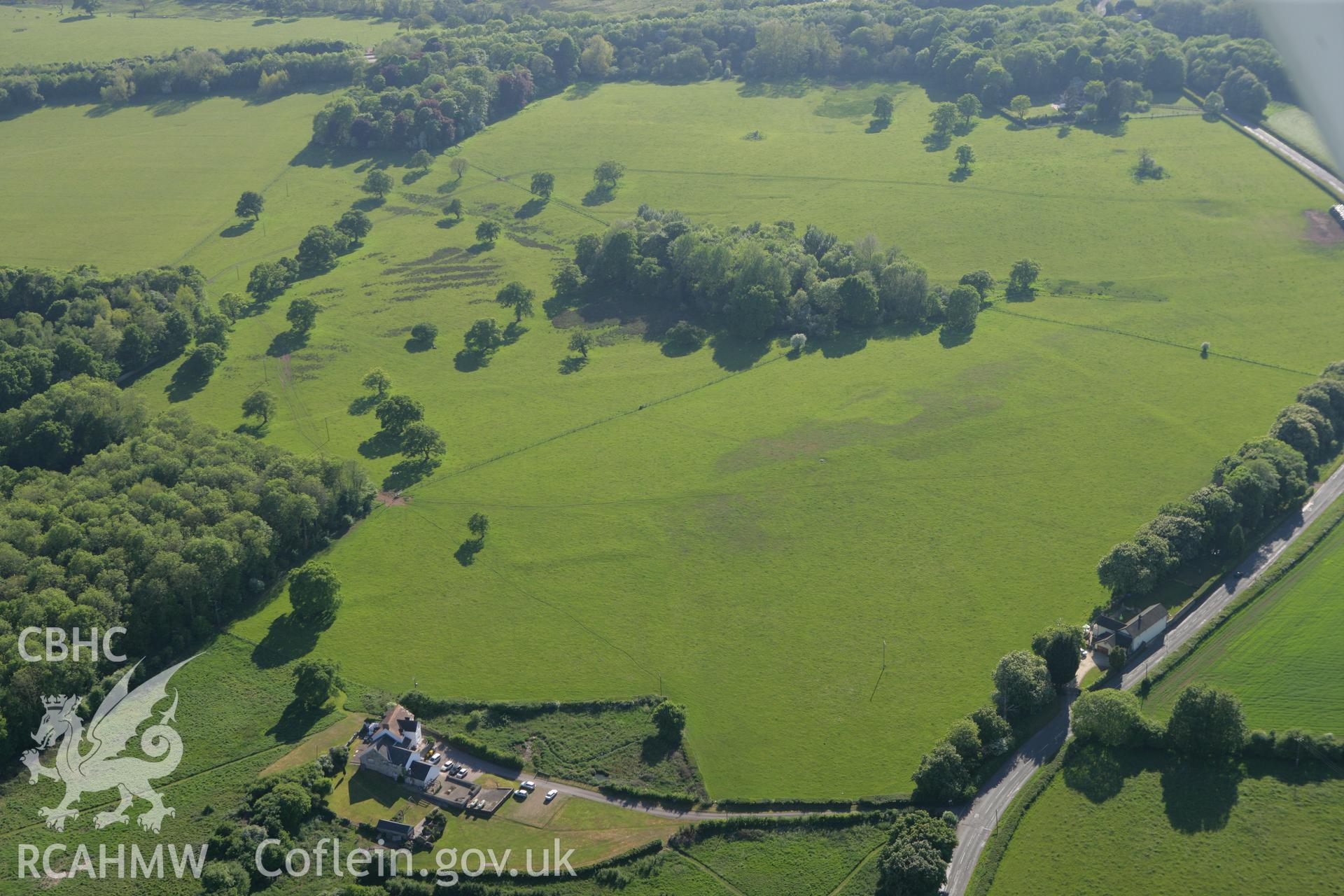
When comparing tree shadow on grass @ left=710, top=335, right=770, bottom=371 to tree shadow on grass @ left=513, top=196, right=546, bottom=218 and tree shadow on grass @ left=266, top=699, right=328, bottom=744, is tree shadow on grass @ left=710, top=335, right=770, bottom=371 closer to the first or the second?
tree shadow on grass @ left=513, top=196, right=546, bottom=218

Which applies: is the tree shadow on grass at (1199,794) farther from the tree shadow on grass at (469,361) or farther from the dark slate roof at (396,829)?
the tree shadow on grass at (469,361)

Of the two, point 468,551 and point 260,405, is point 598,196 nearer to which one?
point 260,405

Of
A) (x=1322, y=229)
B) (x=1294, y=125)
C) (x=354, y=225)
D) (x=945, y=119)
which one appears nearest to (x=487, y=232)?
(x=354, y=225)

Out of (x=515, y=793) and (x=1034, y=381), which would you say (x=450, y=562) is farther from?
(x=1034, y=381)

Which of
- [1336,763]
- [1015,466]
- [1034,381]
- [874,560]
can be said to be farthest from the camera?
[1034,381]

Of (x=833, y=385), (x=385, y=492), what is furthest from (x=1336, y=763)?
(x=385, y=492)

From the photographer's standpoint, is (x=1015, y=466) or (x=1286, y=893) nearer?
(x=1286, y=893)

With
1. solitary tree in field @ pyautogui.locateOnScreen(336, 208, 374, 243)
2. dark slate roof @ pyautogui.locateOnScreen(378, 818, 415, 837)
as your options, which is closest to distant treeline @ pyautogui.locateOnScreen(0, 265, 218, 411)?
solitary tree in field @ pyautogui.locateOnScreen(336, 208, 374, 243)
